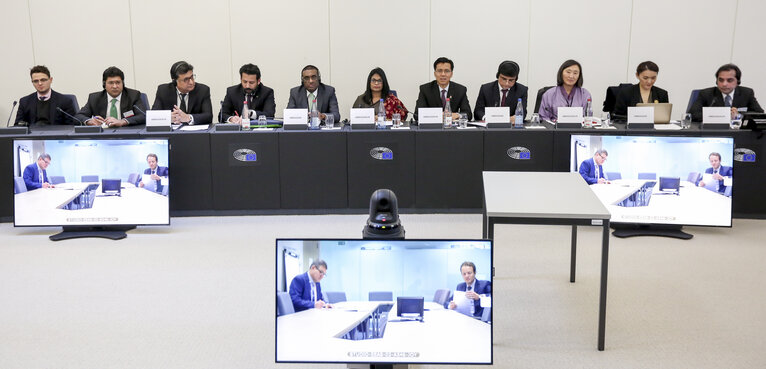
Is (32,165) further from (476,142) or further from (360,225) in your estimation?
(476,142)

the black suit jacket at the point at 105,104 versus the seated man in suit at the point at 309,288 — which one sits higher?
the black suit jacket at the point at 105,104

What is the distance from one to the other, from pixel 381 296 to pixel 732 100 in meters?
5.47

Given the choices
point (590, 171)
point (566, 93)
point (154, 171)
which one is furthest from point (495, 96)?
point (154, 171)

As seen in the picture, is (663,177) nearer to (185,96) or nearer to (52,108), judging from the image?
(185,96)

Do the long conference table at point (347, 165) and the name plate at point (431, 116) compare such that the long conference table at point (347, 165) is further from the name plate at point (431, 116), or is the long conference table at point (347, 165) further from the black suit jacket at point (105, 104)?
the black suit jacket at point (105, 104)

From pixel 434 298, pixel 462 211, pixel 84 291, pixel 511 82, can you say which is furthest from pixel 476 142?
pixel 434 298

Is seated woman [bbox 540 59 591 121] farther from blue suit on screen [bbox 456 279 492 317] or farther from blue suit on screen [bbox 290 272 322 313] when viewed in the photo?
blue suit on screen [bbox 290 272 322 313]

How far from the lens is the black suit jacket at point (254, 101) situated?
700 cm

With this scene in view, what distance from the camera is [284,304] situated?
2469 millimetres

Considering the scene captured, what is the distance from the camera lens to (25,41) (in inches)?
341

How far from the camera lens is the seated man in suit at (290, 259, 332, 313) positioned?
242 cm

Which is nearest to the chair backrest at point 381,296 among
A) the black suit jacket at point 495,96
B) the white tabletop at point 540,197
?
A: the white tabletop at point 540,197

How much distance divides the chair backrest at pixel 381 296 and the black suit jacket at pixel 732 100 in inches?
207

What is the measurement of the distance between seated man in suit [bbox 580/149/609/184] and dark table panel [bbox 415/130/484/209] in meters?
0.99
